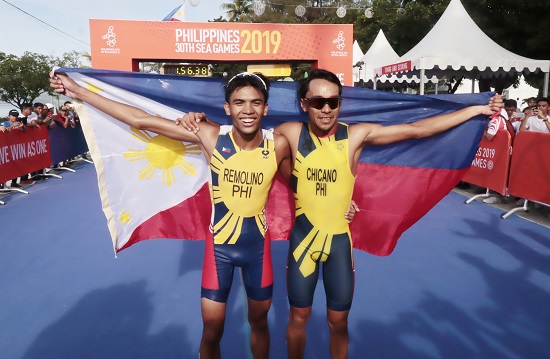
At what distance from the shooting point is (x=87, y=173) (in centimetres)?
1330

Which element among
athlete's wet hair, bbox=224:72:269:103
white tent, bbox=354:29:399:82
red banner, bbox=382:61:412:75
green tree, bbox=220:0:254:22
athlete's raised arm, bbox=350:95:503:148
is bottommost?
athlete's raised arm, bbox=350:95:503:148

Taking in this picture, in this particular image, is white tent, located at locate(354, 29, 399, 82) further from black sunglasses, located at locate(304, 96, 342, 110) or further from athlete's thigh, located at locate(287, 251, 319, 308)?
athlete's thigh, located at locate(287, 251, 319, 308)

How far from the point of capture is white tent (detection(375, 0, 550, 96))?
12295 millimetres

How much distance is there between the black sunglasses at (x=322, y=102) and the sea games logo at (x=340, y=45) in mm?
14733

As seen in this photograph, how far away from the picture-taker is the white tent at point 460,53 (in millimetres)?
12295

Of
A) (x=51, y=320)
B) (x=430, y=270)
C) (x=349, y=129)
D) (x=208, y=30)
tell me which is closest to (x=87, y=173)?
(x=208, y=30)

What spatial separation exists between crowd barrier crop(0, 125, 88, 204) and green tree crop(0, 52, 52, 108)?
30.7m

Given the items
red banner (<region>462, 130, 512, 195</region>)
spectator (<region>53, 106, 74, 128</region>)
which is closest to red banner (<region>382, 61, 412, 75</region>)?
red banner (<region>462, 130, 512, 195</region>)

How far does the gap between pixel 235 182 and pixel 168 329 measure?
1829 mm

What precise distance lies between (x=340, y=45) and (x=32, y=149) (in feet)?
37.4

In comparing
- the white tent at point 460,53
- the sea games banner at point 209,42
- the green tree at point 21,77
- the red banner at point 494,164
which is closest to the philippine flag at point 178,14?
the sea games banner at point 209,42

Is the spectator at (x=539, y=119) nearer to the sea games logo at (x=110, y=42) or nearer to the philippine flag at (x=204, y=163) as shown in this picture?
the philippine flag at (x=204, y=163)

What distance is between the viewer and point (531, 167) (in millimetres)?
7559

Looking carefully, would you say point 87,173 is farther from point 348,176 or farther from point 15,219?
point 348,176
